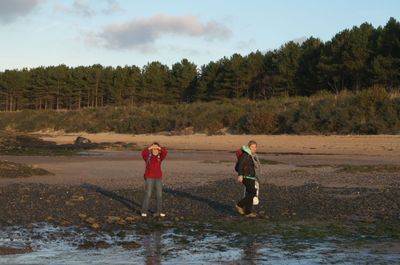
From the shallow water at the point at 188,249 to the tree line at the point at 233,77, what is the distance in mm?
46527

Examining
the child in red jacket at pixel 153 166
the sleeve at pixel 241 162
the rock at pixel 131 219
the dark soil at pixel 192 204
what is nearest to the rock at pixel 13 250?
the dark soil at pixel 192 204

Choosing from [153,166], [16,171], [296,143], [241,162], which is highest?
[296,143]

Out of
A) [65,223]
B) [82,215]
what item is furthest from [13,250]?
[82,215]

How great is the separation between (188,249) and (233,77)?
221 ft

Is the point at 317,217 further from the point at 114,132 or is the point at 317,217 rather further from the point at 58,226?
the point at 114,132

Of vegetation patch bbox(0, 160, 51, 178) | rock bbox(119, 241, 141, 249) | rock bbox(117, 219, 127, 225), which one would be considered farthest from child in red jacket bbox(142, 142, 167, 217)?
vegetation patch bbox(0, 160, 51, 178)

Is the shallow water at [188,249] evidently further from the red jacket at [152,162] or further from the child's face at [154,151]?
the child's face at [154,151]

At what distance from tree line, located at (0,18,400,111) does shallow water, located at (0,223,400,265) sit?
46527mm

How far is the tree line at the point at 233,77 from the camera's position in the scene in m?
57.0

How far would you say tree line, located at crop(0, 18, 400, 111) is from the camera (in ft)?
187

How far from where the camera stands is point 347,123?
36781 mm

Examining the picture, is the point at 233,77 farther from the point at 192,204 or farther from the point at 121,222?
the point at 121,222

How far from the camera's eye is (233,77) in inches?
2995

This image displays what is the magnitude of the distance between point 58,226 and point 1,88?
9599 cm
